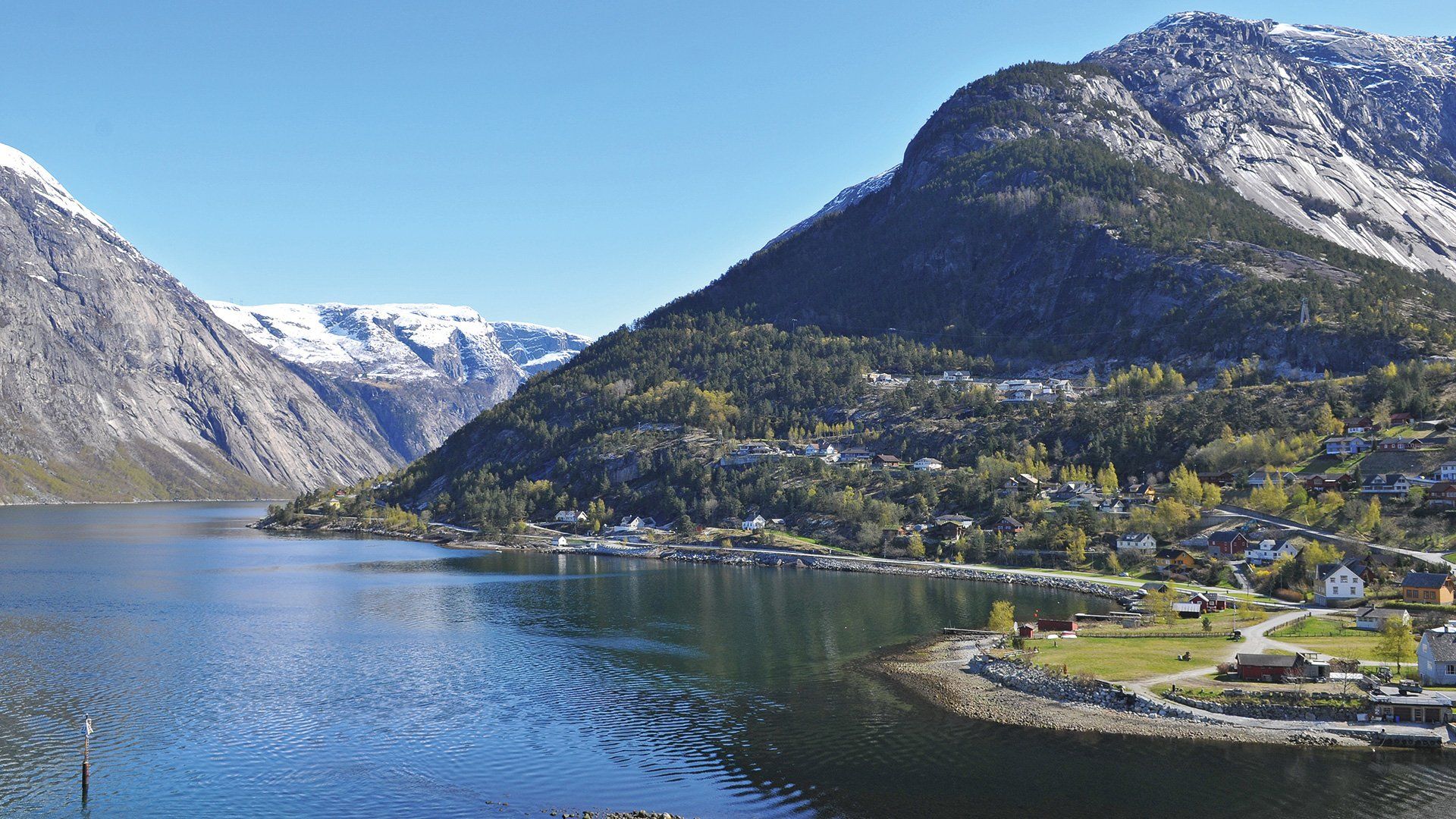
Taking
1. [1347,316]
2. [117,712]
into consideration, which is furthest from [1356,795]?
[1347,316]

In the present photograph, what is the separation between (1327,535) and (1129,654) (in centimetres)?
4811

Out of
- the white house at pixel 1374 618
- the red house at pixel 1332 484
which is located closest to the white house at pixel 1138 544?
the red house at pixel 1332 484

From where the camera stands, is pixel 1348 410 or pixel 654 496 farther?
pixel 654 496

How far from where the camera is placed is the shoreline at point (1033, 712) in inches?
2164

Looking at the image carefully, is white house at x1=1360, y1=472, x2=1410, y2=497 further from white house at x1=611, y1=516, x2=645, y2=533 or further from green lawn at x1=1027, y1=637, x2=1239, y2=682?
white house at x1=611, y1=516, x2=645, y2=533

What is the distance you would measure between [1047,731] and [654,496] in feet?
469

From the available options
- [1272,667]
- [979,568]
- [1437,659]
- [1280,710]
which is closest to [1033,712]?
[1280,710]

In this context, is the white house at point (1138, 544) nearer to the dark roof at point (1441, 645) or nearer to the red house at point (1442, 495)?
the red house at point (1442, 495)

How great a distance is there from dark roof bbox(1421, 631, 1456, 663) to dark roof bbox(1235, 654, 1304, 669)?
6.55 meters

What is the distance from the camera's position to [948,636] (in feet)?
286

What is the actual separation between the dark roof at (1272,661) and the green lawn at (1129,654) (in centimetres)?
424

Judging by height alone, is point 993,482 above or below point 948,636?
above

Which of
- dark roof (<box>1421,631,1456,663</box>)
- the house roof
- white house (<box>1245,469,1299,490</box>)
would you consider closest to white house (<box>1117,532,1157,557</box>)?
white house (<box>1245,469,1299,490</box>)

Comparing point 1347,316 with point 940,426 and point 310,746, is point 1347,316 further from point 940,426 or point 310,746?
point 310,746
